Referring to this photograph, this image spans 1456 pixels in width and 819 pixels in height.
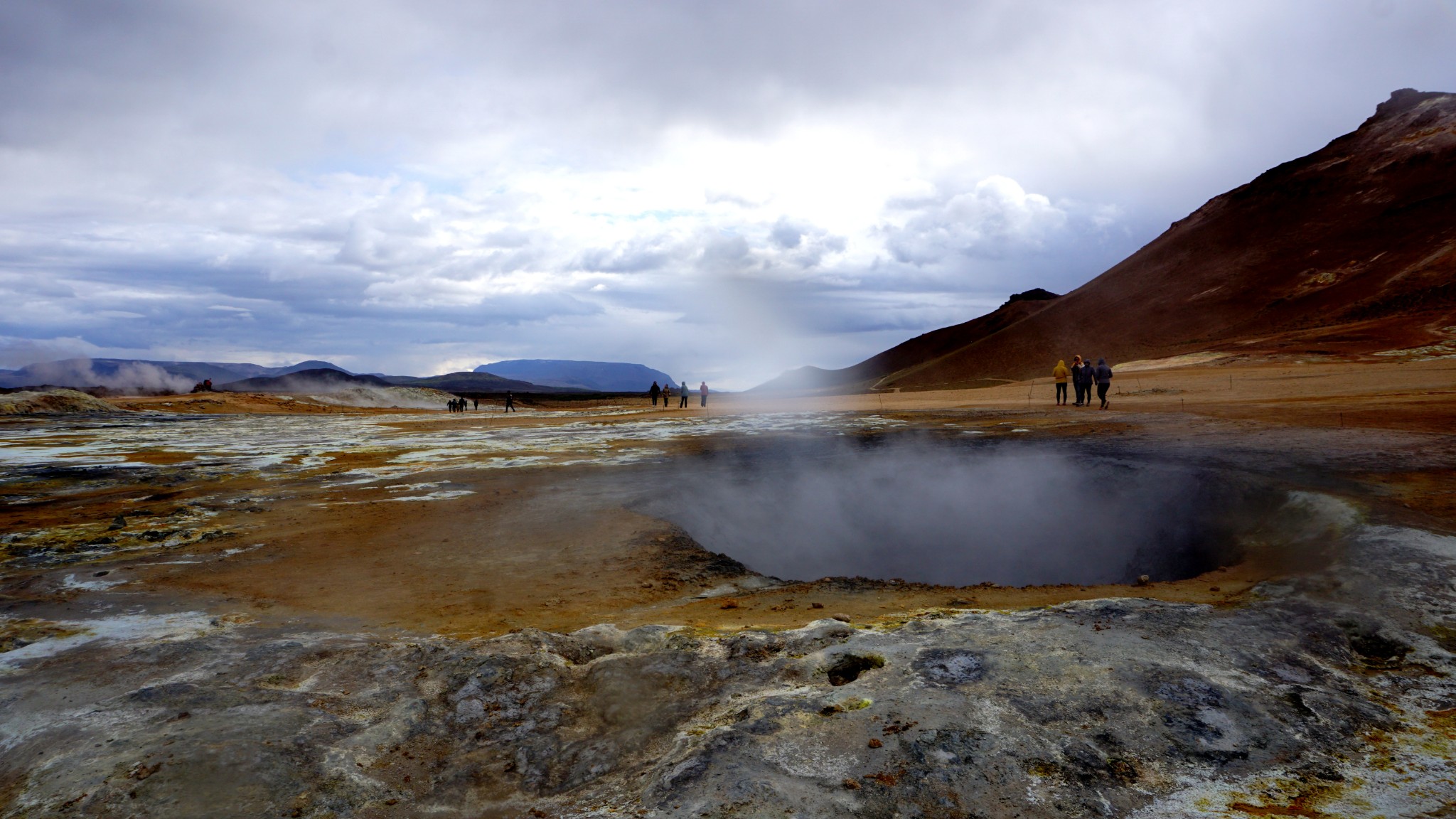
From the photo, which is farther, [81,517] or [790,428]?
[790,428]

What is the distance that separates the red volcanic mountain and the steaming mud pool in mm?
31452

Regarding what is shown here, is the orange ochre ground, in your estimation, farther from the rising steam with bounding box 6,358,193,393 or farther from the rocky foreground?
the rising steam with bounding box 6,358,193,393

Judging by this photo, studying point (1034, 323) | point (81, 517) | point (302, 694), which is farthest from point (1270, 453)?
point (1034, 323)

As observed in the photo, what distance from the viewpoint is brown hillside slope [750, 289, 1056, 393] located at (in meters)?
82.8

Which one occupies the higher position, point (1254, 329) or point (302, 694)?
point (1254, 329)

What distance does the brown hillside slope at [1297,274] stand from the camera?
130ft

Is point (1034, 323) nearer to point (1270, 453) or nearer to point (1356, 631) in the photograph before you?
point (1270, 453)

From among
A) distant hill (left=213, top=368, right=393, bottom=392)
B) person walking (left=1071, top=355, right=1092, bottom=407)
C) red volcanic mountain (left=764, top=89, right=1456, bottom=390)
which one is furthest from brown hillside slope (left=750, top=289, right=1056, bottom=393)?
person walking (left=1071, top=355, right=1092, bottom=407)

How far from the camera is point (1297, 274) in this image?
50.1m

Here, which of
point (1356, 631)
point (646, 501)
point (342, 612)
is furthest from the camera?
point (646, 501)

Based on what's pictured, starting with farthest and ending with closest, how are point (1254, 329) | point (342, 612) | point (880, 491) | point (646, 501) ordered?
1. point (1254, 329)
2. point (880, 491)
3. point (646, 501)
4. point (342, 612)

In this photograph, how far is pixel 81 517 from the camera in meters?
9.94

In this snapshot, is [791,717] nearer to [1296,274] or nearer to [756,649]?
[756,649]

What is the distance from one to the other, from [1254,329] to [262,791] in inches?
2210
